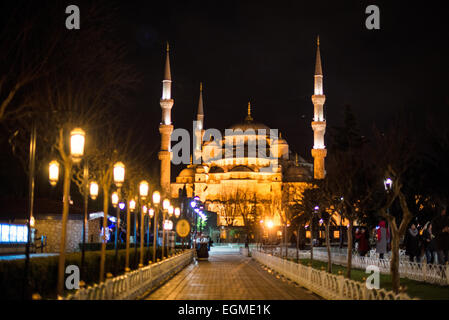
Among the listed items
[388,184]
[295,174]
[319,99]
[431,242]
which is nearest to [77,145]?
[388,184]

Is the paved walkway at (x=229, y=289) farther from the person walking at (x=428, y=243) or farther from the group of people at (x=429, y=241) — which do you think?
the person walking at (x=428, y=243)

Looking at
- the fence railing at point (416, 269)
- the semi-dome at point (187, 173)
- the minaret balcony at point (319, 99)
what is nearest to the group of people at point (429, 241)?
the fence railing at point (416, 269)

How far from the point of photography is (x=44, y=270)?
12766 millimetres

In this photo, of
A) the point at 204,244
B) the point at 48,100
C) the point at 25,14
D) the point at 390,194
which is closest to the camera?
the point at 25,14

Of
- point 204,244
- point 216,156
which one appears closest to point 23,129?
point 204,244

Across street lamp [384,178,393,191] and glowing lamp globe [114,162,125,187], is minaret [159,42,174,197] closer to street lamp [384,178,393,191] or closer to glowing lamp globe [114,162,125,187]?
street lamp [384,178,393,191]

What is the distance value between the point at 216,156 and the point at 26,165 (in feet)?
326

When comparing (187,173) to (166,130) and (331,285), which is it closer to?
(166,130)

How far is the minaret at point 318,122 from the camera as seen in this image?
75.0 meters

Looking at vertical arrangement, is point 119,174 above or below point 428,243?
above

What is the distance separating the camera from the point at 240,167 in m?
104

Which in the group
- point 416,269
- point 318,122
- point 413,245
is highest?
point 318,122

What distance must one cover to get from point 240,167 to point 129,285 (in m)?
91.1
